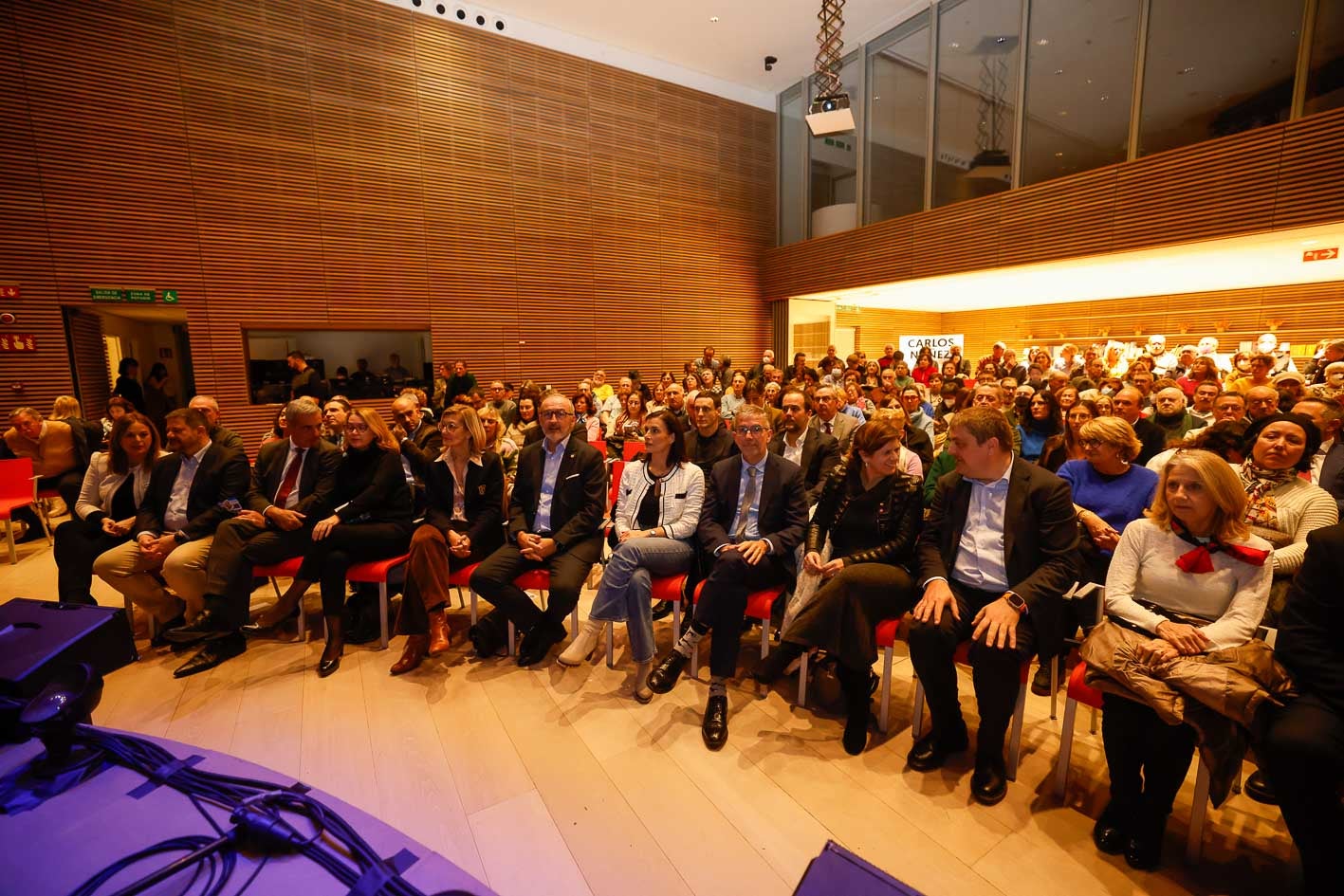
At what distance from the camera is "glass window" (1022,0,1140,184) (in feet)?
25.1

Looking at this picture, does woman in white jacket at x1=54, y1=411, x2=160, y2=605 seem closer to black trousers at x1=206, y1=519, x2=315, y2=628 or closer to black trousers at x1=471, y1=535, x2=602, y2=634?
black trousers at x1=206, y1=519, x2=315, y2=628

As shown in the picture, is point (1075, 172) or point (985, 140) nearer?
point (1075, 172)

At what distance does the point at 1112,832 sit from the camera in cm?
187

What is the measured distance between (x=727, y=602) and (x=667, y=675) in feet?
1.69

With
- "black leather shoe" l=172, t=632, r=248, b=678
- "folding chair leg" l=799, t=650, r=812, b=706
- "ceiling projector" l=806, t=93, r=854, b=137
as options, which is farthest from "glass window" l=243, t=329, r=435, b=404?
"folding chair leg" l=799, t=650, r=812, b=706

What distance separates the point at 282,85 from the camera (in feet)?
26.2

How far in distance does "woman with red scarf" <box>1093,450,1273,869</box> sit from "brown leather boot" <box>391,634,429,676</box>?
302cm

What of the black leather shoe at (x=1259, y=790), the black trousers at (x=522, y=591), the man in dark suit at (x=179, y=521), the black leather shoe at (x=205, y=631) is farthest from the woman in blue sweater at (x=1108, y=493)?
the man in dark suit at (x=179, y=521)

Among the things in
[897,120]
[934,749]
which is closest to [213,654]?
[934,749]

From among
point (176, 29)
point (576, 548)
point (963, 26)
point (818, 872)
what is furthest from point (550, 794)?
point (963, 26)

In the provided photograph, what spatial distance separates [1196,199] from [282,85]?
1173cm

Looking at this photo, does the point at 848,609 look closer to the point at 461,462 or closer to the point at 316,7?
the point at 461,462

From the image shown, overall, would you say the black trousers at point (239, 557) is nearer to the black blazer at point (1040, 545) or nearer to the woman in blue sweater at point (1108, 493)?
the black blazer at point (1040, 545)

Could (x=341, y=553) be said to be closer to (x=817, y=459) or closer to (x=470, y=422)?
(x=470, y=422)
